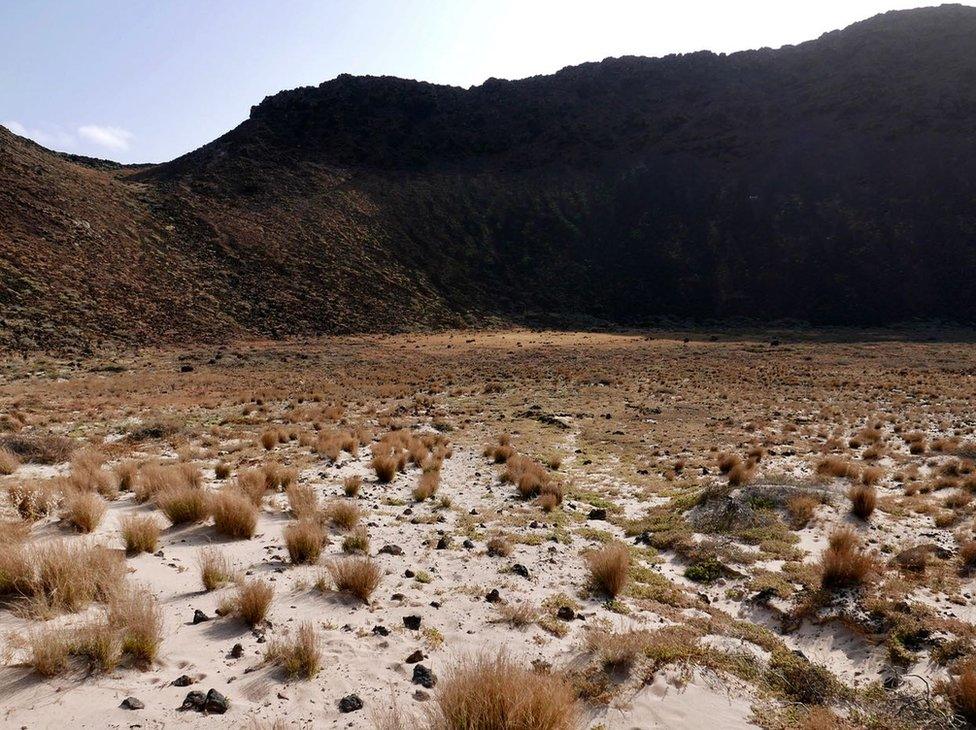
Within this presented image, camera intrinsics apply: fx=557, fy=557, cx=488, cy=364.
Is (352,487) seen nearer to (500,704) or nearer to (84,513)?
(84,513)

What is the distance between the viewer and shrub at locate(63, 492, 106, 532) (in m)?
6.98

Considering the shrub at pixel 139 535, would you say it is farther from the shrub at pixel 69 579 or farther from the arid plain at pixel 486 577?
the shrub at pixel 69 579

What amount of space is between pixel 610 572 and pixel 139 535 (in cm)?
556

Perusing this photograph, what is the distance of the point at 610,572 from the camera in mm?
6551

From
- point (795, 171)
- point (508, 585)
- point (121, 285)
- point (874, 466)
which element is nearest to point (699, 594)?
point (508, 585)

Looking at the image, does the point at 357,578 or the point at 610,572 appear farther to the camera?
the point at 610,572

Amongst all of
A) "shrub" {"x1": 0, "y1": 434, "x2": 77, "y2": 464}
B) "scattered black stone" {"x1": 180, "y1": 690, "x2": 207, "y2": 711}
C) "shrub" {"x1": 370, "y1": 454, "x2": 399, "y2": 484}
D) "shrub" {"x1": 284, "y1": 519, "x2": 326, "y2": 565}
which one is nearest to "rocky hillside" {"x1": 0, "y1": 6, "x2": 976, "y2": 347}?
"shrub" {"x1": 0, "y1": 434, "x2": 77, "y2": 464}

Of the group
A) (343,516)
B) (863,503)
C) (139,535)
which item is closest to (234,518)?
(139,535)

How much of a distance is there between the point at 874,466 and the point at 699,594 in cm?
884

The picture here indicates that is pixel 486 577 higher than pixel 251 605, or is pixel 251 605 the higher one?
pixel 251 605

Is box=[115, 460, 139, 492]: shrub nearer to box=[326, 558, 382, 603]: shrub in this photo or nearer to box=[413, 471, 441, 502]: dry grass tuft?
box=[413, 471, 441, 502]: dry grass tuft

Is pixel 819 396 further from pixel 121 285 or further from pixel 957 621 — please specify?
pixel 121 285

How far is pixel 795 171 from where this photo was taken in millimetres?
80688

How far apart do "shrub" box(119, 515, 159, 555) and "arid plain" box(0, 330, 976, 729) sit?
0.11ft
